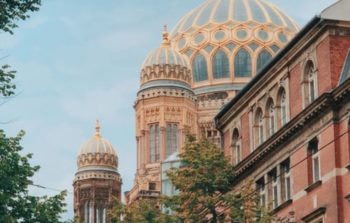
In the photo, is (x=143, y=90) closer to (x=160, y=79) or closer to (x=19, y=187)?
(x=160, y=79)

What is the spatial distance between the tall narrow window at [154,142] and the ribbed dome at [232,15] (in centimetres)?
1695

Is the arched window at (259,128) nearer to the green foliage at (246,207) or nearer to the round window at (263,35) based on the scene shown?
the green foliage at (246,207)

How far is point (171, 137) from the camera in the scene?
371 feet

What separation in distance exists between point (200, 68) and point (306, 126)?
74.9 meters

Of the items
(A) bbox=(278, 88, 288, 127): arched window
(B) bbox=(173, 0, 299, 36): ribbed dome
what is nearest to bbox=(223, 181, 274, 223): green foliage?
(A) bbox=(278, 88, 288, 127): arched window

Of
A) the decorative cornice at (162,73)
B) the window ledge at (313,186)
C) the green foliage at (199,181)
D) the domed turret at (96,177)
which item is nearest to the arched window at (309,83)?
the window ledge at (313,186)

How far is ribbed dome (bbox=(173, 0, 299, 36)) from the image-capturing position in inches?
5044

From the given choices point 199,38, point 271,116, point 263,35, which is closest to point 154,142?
point 199,38

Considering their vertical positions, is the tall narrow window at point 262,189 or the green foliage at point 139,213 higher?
the tall narrow window at point 262,189

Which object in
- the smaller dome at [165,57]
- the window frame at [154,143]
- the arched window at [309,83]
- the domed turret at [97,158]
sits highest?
the smaller dome at [165,57]

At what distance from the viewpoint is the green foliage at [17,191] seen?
42.5m

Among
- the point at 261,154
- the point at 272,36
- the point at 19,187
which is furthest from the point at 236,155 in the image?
the point at 272,36

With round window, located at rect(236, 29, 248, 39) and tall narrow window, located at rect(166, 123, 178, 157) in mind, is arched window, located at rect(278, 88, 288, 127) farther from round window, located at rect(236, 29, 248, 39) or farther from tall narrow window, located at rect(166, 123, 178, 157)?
round window, located at rect(236, 29, 248, 39)

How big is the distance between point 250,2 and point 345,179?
85.0 meters
